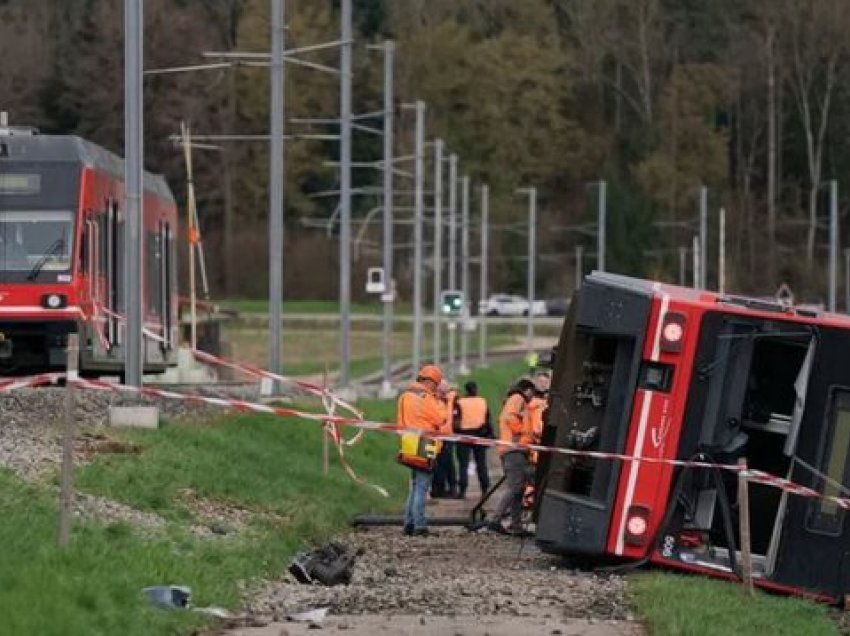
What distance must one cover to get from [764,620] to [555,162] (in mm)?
115421

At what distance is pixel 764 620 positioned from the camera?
15.5 metres

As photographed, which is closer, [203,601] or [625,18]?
[203,601]

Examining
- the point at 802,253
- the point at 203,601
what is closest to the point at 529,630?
the point at 203,601

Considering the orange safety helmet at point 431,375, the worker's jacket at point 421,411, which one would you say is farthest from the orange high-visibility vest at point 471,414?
the worker's jacket at point 421,411

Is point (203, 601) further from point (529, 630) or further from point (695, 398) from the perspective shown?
point (695, 398)

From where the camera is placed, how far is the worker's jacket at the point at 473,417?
1129 inches

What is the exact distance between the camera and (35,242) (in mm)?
29984

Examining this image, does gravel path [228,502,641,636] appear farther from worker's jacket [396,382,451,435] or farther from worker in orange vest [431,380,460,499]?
worker in orange vest [431,380,460,499]

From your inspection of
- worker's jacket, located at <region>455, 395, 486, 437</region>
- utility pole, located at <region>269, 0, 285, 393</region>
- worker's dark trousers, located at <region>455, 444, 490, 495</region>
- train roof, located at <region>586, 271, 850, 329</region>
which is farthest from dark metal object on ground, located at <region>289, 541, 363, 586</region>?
utility pole, located at <region>269, 0, 285, 393</region>

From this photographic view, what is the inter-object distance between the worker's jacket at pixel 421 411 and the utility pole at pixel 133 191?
11.5 ft

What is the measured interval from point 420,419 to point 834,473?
5672 millimetres

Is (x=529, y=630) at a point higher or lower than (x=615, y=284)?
lower

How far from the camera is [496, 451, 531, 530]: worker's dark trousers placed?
912 inches

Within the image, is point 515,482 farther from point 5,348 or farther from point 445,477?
point 5,348
